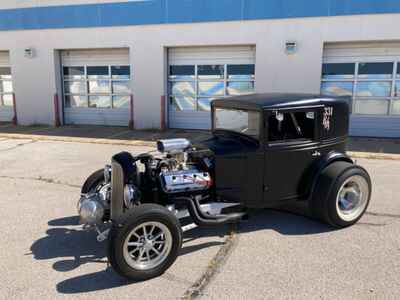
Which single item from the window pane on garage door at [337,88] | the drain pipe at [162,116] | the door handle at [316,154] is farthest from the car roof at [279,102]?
the drain pipe at [162,116]

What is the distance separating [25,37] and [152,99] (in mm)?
5788

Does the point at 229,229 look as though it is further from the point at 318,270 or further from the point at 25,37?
the point at 25,37

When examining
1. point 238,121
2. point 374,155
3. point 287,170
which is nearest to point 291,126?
point 287,170

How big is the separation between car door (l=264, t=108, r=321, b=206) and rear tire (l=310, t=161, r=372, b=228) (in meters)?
0.21

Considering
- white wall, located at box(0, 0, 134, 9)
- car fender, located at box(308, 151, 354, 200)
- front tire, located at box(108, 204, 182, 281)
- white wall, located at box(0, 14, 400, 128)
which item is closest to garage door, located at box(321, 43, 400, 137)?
white wall, located at box(0, 14, 400, 128)

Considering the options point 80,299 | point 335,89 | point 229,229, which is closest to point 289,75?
point 335,89

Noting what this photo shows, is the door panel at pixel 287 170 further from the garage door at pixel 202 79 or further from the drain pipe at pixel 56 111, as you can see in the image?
the drain pipe at pixel 56 111

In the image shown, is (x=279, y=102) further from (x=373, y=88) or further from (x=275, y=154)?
(x=373, y=88)

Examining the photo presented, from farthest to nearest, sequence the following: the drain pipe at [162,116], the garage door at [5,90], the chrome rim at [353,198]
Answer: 1. the garage door at [5,90]
2. the drain pipe at [162,116]
3. the chrome rim at [353,198]

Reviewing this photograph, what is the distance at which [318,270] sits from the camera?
3316 millimetres

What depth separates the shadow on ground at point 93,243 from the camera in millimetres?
3162

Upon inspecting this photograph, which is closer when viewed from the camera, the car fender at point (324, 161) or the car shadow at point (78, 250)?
the car shadow at point (78, 250)

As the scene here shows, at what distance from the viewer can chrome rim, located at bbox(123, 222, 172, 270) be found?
317 cm

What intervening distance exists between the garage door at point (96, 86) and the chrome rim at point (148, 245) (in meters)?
10.6
